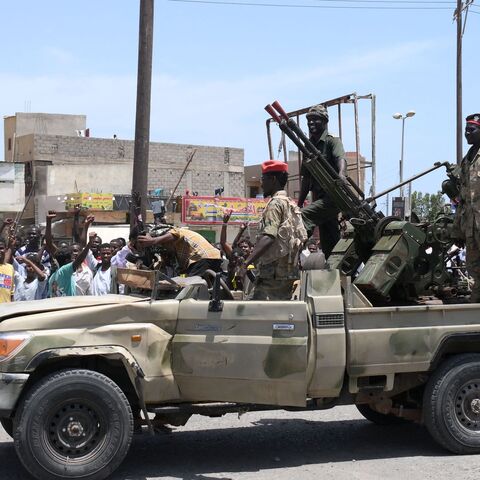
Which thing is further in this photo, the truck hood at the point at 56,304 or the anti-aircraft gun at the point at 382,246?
the anti-aircraft gun at the point at 382,246

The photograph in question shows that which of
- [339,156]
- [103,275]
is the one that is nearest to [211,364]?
[339,156]

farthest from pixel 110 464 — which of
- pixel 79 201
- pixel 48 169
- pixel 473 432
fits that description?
pixel 48 169

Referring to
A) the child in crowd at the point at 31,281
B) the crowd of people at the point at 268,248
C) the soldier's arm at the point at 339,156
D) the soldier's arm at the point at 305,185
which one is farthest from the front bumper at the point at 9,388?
the child in crowd at the point at 31,281

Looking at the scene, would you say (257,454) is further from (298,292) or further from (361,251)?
(361,251)

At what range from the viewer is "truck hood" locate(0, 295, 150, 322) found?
199 inches

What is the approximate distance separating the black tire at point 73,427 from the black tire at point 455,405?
7.49 feet

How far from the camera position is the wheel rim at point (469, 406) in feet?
18.8

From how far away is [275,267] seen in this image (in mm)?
6012

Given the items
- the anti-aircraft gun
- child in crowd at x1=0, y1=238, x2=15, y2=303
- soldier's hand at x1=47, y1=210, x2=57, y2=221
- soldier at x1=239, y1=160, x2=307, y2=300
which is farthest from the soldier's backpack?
child in crowd at x1=0, y1=238, x2=15, y2=303

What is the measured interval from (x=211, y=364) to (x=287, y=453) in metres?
1.17

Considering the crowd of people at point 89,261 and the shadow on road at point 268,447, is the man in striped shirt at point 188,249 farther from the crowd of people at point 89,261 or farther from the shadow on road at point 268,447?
the shadow on road at point 268,447

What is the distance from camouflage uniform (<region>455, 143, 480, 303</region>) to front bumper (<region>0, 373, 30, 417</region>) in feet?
12.3

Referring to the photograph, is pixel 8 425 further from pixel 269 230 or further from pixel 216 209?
pixel 216 209

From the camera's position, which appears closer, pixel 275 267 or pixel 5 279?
pixel 275 267
